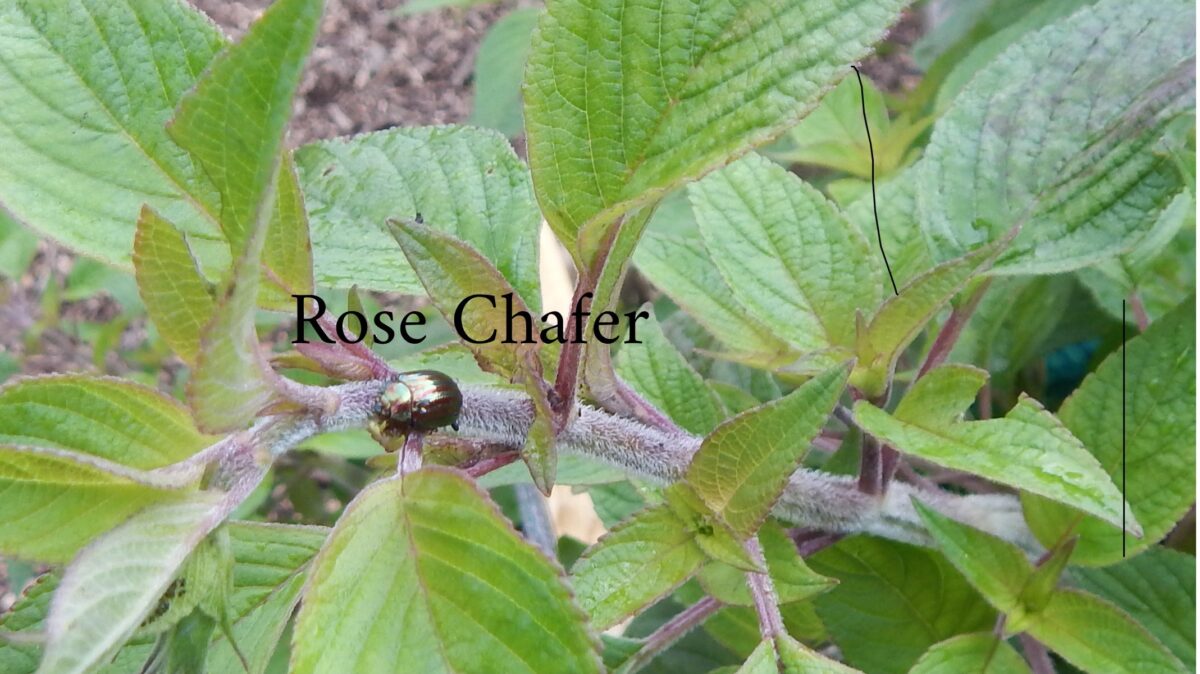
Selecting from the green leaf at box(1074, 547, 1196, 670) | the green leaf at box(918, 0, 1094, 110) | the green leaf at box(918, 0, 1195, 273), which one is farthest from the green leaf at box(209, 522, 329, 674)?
the green leaf at box(918, 0, 1094, 110)

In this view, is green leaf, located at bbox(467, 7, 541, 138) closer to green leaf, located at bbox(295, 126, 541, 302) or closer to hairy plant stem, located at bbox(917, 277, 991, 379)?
green leaf, located at bbox(295, 126, 541, 302)

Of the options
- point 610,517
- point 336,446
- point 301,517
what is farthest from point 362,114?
point 610,517

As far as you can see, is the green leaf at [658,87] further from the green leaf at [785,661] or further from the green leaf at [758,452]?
the green leaf at [785,661]

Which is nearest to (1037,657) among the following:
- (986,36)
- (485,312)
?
(485,312)

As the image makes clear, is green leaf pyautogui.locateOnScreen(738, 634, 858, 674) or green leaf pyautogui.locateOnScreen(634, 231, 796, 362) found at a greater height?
green leaf pyautogui.locateOnScreen(634, 231, 796, 362)

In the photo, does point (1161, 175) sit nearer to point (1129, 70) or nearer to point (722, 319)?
point (1129, 70)

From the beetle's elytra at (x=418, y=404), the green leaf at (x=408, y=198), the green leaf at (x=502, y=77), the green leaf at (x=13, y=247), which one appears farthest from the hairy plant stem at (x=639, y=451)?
the green leaf at (x=13, y=247)
